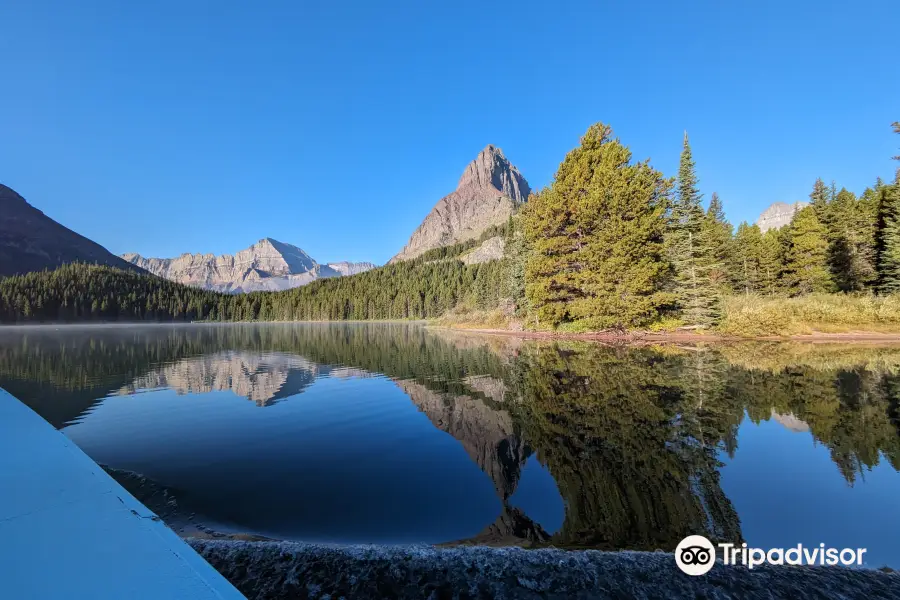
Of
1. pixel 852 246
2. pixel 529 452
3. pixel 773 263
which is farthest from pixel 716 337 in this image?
pixel 773 263

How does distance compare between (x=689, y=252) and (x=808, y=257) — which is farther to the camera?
(x=808, y=257)

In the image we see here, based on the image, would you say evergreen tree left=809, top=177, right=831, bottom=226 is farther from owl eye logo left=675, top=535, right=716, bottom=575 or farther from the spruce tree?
owl eye logo left=675, top=535, right=716, bottom=575

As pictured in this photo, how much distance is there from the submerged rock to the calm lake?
51 centimetres

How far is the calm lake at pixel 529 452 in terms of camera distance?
5066 millimetres

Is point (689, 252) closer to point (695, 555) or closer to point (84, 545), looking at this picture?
point (695, 555)

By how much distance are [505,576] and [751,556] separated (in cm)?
285

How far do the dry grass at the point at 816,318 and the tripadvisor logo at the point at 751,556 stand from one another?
27.7 meters

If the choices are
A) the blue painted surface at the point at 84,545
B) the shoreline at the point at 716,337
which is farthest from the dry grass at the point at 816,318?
the blue painted surface at the point at 84,545

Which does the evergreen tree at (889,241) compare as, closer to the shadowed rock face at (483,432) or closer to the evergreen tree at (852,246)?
the evergreen tree at (852,246)

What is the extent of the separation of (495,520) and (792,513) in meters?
4.18

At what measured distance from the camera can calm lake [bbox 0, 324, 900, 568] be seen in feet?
16.6

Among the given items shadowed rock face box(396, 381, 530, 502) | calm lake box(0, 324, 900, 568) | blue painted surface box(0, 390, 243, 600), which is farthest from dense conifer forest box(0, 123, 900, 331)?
blue painted surface box(0, 390, 243, 600)

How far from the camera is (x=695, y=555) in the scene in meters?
4.20

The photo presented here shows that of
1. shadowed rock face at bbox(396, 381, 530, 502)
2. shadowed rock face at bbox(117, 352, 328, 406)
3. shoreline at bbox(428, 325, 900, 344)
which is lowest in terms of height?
shadowed rock face at bbox(117, 352, 328, 406)
